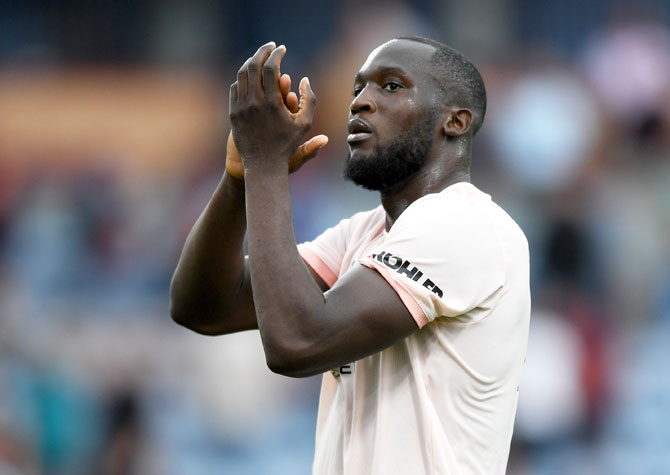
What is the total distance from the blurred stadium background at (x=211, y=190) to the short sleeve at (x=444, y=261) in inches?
183

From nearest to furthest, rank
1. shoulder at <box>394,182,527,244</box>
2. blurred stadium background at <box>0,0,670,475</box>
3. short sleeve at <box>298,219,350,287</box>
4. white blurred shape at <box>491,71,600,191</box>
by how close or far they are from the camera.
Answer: shoulder at <box>394,182,527,244</box>, short sleeve at <box>298,219,350,287</box>, blurred stadium background at <box>0,0,670,475</box>, white blurred shape at <box>491,71,600,191</box>

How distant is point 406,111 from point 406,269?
536mm

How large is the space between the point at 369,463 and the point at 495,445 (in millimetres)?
367

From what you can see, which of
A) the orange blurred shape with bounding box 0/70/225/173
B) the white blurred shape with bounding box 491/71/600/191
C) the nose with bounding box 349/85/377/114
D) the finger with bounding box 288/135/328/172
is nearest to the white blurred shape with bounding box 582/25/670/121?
the white blurred shape with bounding box 491/71/600/191

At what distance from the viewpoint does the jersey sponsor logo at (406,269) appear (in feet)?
9.41

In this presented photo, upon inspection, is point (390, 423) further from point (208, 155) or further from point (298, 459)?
point (208, 155)

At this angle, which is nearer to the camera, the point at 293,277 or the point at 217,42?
the point at 293,277

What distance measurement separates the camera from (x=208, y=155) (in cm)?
1094

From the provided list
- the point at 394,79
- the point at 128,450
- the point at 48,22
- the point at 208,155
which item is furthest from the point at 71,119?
the point at 394,79

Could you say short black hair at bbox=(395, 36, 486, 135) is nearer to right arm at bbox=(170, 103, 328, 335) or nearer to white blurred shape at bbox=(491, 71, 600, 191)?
right arm at bbox=(170, 103, 328, 335)

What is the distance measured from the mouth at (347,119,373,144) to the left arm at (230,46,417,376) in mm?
245

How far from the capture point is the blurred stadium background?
7.96 m

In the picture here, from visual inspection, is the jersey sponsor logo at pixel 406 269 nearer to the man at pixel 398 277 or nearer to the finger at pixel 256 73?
the man at pixel 398 277

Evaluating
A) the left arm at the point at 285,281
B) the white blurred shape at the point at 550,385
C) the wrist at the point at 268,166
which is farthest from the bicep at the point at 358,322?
the white blurred shape at the point at 550,385
